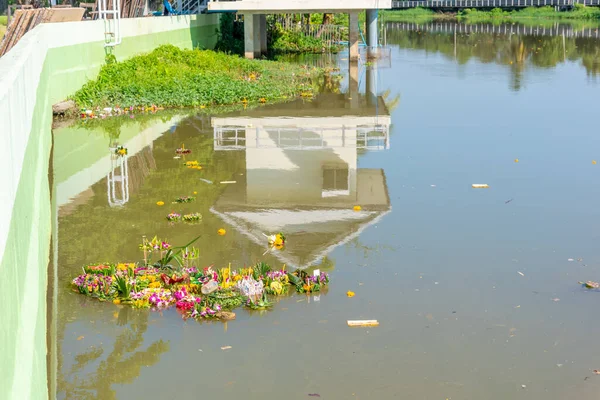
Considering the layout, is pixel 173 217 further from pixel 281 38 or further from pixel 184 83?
pixel 281 38

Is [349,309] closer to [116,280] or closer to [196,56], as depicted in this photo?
[116,280]

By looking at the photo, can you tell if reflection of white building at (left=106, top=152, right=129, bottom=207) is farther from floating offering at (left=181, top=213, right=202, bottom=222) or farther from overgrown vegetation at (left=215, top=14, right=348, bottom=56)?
overgrown vegetation at (left=215, top=14, right=348, bottom=56)

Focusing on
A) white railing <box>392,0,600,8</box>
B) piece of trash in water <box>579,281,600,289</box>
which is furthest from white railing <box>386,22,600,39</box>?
piece of trash in water <box>579,281,600,289</box>

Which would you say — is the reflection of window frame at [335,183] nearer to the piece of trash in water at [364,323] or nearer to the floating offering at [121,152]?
the floating offering at [121,152]

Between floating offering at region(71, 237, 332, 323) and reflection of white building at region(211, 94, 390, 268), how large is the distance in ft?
2.54

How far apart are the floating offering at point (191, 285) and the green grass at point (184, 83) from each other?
1196 cm

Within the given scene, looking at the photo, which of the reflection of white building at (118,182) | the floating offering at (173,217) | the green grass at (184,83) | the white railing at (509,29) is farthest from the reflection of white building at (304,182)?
the white railing at (509,29)

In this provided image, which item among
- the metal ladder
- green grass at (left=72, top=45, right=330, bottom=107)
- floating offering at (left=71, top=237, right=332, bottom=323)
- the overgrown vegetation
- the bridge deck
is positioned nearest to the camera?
floating offering at (left=71, top=237, right=332, bottom=323)

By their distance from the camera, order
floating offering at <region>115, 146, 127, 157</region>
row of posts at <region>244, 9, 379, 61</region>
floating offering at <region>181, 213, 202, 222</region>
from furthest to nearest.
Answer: row of posts at <region>244, 9, 379, 61</region>, floating offering at <region>115, 146, 127, 157</region>, floating offering at <region>181, 213, 202, 222</region>

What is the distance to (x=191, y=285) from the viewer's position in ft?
26.3

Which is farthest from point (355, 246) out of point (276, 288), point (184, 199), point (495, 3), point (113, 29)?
point (495, 3)

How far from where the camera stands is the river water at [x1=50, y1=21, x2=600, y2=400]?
655 cm

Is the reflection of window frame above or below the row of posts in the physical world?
below

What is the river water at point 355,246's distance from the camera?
655cm
